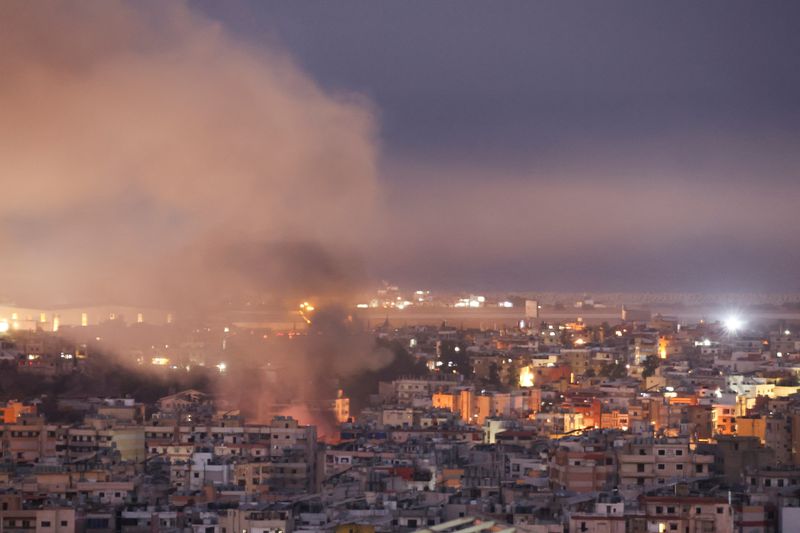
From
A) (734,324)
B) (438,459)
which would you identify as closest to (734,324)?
(734,324)

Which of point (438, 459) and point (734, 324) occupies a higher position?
point (734, 324)

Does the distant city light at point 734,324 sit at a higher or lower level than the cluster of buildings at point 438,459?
higher

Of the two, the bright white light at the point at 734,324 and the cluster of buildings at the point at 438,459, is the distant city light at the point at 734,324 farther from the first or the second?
the cluster of buildings at the point at 438,459

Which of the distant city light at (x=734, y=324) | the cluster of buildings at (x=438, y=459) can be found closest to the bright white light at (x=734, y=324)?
the distant city light at (x=734, y=324)

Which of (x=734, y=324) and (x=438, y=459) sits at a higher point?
(x=734, y=324)

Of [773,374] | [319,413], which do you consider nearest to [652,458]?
[319,413]

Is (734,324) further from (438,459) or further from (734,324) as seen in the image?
(438,459)

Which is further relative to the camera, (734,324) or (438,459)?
(734,324)

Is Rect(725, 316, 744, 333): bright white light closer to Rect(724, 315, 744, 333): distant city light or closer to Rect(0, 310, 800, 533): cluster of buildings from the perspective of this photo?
Rect(724, 315, 744, 333): distant city light
